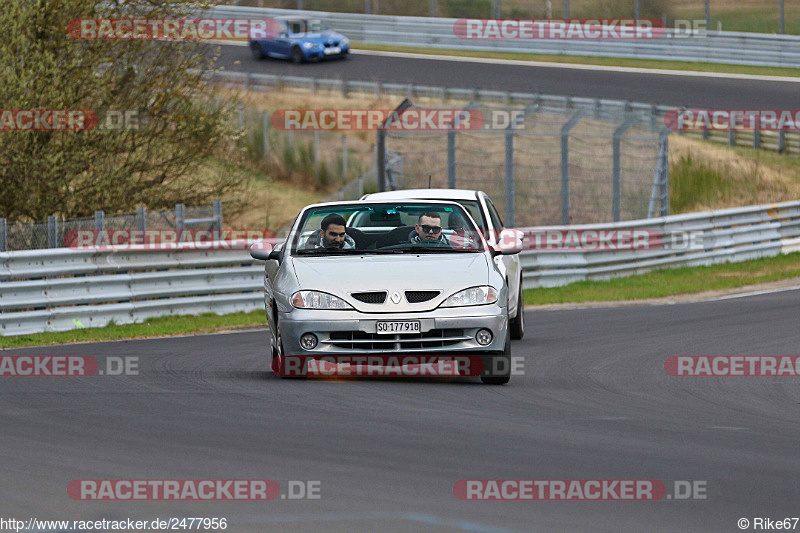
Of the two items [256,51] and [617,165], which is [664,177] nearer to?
[617,165]

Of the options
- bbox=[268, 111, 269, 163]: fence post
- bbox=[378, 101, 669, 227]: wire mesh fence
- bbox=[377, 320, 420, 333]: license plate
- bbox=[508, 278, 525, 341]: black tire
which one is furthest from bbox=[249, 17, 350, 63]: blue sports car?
bbox=[377, 320, 420, 333]: license plate

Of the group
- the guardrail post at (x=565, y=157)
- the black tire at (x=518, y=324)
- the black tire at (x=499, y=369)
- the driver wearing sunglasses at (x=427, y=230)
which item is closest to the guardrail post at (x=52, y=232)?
the black tire at (x=518, y=324)

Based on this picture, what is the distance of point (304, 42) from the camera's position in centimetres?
4662

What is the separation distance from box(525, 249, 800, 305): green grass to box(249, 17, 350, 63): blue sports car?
948 inches

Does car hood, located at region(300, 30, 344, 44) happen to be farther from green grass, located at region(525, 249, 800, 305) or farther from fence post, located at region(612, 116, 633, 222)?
fence post, located at region(612, 116, 633, 222)

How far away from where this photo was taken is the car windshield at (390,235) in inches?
437

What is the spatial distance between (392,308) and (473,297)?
2.09 ft

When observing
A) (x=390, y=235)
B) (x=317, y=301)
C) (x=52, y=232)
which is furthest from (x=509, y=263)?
(x=52, y=232)

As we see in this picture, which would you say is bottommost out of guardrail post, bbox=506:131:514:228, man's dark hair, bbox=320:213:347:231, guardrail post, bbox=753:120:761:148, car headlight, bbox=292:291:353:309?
guardrail post, bbox=753:120:761:148

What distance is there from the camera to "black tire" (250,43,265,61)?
4800 centimetres

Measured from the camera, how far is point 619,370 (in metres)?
11.9

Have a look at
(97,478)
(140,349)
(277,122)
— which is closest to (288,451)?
(97,478)

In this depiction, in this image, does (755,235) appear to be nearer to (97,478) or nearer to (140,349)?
(140,349)

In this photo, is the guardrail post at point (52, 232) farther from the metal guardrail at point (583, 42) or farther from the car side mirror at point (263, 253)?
the metal guardrail at point (583, 42)
